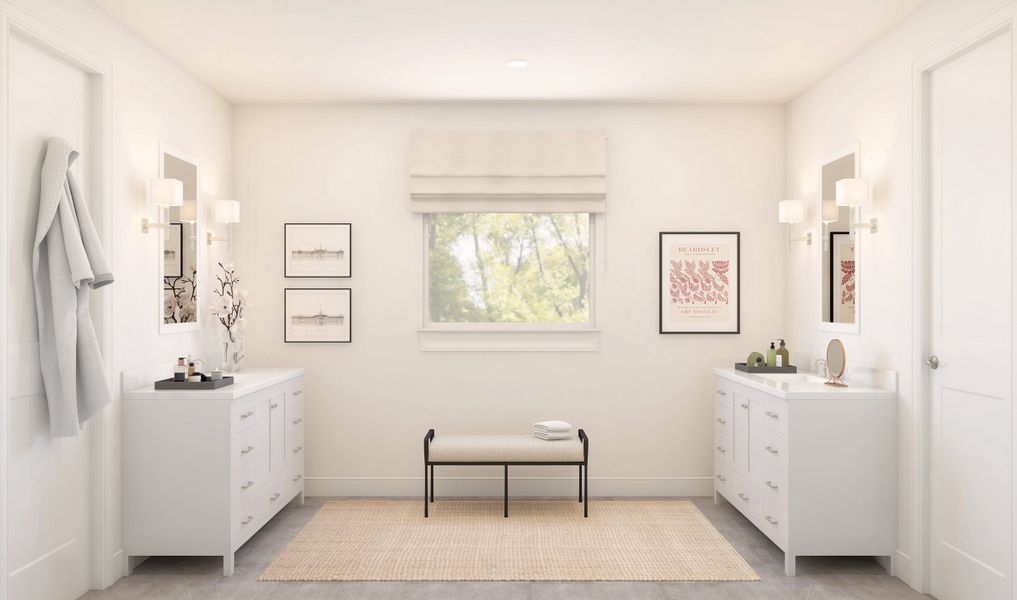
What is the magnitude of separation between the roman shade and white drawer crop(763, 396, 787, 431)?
1817mm

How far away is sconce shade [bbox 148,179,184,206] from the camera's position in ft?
12.5

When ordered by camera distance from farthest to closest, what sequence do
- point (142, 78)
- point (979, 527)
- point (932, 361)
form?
point (142, 78) < point (932, 361) < point (979, 527)

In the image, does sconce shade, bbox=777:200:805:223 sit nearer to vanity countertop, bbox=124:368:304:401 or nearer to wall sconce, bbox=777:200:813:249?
wall sconce, bbox=777:200:813:249

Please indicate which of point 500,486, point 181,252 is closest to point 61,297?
point 181,252

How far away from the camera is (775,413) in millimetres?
3779

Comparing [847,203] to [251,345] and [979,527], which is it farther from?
[251,345]

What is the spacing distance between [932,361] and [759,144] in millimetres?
2211

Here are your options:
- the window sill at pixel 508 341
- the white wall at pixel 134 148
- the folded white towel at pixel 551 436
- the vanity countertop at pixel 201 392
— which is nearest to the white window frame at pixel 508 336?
the window sill at pixel 508 341

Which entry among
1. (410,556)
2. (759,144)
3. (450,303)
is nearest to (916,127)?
(759,144)

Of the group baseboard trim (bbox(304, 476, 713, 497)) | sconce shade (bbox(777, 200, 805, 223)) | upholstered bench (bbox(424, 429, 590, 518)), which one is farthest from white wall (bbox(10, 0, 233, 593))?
sconce shade (bbox(777, 200, 805, 223))

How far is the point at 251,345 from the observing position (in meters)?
5.07

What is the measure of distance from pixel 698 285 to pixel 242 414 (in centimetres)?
312

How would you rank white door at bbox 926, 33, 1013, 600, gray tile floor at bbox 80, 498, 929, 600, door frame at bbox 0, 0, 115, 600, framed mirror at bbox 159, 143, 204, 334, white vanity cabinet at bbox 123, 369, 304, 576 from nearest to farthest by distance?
white door at bbox 926, 33, 1013, 600
gray tile floor at bbox 80, 498, 929, 600
door frame at bbox 0, 0, 115, 600
white vanity cabinet at bbox 123, 369, 304, 576
framed mirror at bbox 159, 143, 204, 334

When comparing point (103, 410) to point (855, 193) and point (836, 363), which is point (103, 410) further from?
point (855, 193)
